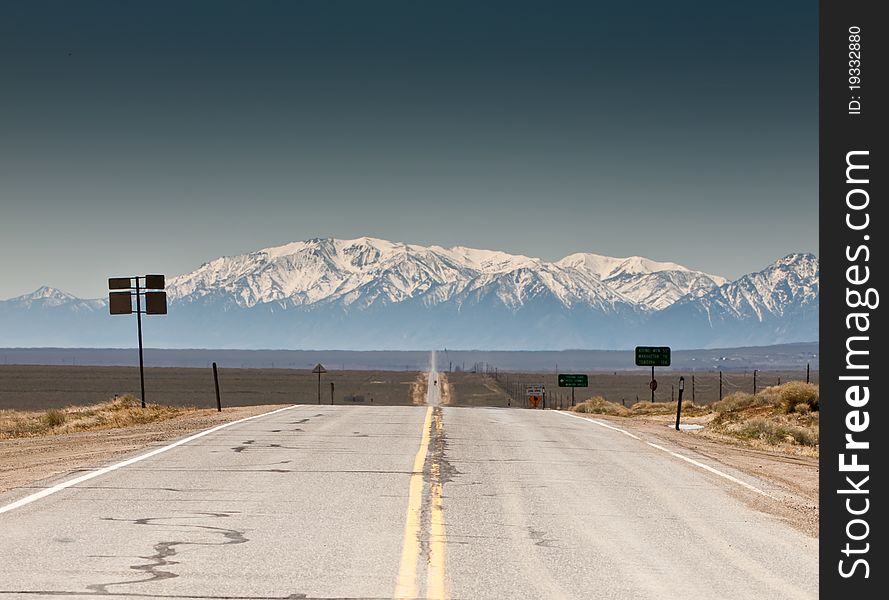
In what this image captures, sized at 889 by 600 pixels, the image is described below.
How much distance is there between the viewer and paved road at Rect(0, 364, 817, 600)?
804cm

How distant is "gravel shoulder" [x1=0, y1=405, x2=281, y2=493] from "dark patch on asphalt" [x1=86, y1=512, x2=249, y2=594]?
368cm

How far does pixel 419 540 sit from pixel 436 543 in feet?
0.69

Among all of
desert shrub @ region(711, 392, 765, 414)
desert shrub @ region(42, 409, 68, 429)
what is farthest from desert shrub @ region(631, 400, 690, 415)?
desert shrub @ region(42, 409, 68, 429)

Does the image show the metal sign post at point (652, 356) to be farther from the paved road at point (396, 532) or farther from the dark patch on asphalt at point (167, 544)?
the dark patch on asphalt at point (167, 544)

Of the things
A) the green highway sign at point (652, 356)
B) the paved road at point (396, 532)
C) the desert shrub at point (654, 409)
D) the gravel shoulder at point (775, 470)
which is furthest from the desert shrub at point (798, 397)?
the green highway sign at point (652, 356)

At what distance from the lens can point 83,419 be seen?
1232 inches

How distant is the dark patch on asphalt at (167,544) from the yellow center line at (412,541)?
1.57 m

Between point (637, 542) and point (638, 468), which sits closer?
point (637, 542)

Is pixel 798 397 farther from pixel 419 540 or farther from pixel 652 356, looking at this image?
pixel 652 356

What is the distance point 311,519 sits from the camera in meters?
10.8

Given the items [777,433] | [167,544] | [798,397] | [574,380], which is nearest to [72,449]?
[167,544]
